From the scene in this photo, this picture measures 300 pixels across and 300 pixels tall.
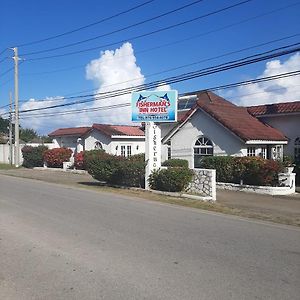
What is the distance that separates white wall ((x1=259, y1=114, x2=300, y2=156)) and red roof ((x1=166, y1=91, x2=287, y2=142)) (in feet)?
1.86

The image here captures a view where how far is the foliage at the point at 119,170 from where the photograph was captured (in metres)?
20.6

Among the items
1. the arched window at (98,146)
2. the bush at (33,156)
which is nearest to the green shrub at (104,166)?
the arched window at (98,146)

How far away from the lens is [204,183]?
58.5ft

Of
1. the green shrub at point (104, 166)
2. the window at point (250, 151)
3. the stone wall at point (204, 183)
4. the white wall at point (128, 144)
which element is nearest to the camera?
the stone wall at point (204, 183)

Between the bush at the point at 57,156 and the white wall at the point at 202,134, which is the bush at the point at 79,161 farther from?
the white wall at the point at 202,134

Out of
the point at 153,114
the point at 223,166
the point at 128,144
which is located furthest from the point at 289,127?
the point at 128,144

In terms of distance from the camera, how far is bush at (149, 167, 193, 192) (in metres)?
18.2

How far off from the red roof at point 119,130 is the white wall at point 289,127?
13507mm

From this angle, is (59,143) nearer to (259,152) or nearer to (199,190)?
(259,152)

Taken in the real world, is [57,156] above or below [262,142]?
below

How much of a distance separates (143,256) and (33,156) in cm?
3535

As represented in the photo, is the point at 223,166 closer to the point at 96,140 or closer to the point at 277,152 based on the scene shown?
the point at 277,152

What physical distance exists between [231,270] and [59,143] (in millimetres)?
38079

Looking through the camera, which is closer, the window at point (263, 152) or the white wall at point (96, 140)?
the window at point (263, 152)
